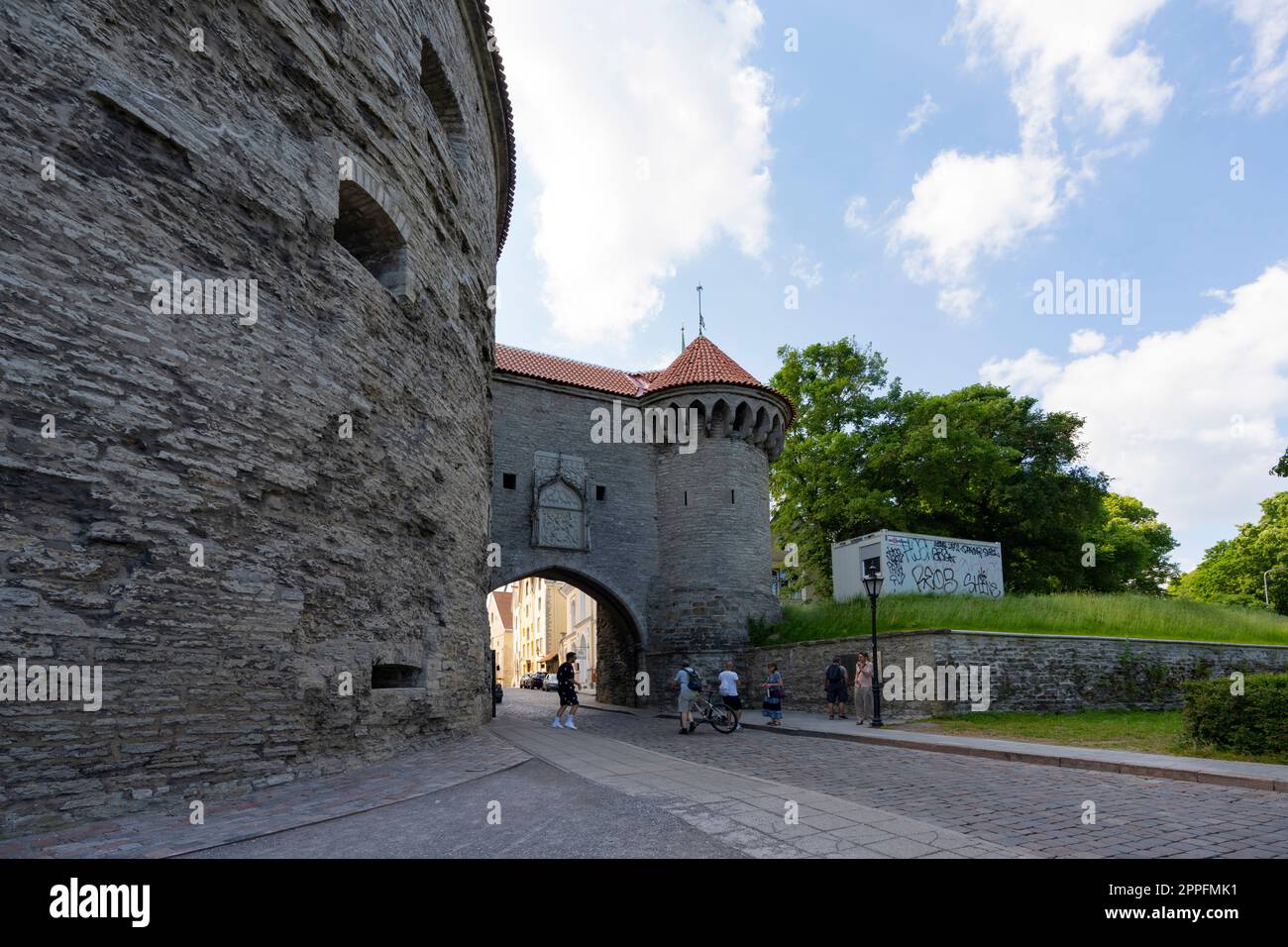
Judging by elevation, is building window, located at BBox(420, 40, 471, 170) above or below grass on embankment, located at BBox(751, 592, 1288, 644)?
above

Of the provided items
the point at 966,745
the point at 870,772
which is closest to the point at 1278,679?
the point at 966,745

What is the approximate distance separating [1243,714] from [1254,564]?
45694mm

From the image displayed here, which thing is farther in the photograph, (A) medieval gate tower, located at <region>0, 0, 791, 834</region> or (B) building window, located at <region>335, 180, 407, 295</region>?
(B) building window, located at <region>335, 180, 407, 295</region>

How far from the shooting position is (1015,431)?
3284 cm

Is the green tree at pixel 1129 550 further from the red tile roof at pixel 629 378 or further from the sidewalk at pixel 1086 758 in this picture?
the sidewalk at pixel 1086 758

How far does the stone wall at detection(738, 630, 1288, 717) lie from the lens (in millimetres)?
16984

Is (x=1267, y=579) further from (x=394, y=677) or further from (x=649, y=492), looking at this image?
(x=394, y=677)

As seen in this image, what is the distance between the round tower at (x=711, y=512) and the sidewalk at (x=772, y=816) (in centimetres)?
1532

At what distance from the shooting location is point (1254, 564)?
4512 cm

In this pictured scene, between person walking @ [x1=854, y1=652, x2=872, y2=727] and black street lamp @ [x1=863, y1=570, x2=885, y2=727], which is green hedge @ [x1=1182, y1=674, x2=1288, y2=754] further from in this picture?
person walking @ [x1=854, y1=652, x2=872, y2=727]

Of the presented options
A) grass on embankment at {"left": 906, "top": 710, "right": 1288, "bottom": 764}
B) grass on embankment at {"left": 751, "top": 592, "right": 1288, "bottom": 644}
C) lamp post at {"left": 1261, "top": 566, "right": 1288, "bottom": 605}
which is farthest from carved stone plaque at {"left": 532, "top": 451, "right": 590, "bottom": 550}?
lamp post at {"left": 1261, "top": 566, "right": 1288, "bottom": 605}

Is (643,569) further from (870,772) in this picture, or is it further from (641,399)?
(870,772)

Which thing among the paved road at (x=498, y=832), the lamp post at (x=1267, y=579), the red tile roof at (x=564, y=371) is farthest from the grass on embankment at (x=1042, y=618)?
the lamp post at (x=1267, y=579)

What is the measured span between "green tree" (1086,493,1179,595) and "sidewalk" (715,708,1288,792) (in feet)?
79.5
